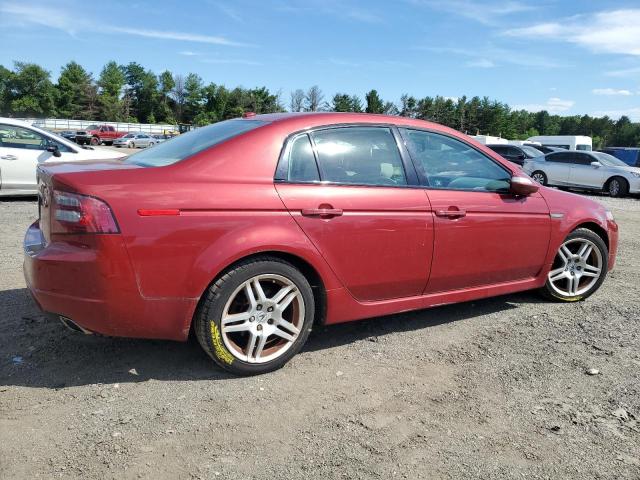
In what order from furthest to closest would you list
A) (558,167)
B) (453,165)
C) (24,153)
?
(558,167) < (24,153) < (453,165)

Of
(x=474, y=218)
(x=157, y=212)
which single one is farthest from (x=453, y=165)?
(x=157, y=212)

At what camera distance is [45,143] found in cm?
988

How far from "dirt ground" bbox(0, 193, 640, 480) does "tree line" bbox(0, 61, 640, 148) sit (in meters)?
86.5

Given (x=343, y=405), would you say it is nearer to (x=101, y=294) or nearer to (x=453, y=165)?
(x=101, y=294)

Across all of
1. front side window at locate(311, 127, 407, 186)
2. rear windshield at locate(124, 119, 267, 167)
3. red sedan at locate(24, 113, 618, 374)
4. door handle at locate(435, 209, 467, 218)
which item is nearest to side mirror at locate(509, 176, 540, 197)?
red sedan at locate(24, 113, 618, 374)

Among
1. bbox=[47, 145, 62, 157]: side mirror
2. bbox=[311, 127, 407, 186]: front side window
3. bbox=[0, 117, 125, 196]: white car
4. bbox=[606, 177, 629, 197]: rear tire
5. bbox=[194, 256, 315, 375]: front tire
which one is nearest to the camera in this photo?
bbox=[194, 256, 315, 375]: front tire

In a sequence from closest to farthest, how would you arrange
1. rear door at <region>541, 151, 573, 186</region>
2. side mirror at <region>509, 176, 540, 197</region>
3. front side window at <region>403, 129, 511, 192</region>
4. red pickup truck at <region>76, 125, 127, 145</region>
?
front side window at <region>403, 129, 511, 192</region>
side mirror at <region>509, 176, 540, 197</region>
rear door at <region>541, 151, 573, 186</region>
red pickup truck at <region>76, 125, 127, 145</region>

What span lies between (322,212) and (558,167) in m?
17.3

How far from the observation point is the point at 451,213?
373 cm

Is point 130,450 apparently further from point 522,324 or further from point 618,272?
point 618,272

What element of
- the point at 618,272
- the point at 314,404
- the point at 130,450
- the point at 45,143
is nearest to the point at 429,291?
the point at 314,404

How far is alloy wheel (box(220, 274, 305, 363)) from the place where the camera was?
310 cm

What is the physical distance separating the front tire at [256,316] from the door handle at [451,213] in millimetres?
1100

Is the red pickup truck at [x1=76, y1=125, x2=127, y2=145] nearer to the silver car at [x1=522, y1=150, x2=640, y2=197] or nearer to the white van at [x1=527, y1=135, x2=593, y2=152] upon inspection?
the white van at [x1=527, y1=135, x2=593, y2=152]
